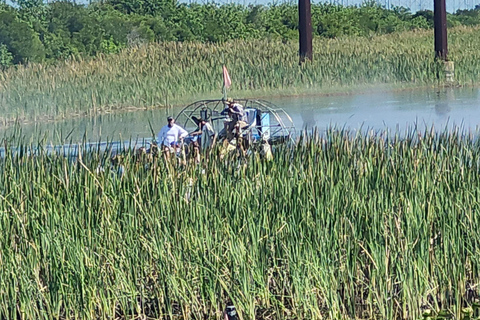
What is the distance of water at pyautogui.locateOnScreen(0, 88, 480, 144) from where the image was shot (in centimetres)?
1959

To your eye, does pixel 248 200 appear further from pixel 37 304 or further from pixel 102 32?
pixel 102 32

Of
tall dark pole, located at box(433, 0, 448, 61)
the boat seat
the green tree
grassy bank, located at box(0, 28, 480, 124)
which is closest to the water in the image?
grassy bank, located at box(0, 28, 480, 124)

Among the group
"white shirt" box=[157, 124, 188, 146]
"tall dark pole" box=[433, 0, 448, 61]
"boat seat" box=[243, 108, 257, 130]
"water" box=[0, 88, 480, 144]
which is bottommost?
"water" box=[0, 88, 480, 144]

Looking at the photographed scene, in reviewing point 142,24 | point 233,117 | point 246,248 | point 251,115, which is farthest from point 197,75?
point 246,248

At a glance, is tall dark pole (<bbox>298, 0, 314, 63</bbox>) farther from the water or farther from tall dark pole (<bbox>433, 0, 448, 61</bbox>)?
tall dark pole (<bbox>433, 0, 448, 61</bbox>)

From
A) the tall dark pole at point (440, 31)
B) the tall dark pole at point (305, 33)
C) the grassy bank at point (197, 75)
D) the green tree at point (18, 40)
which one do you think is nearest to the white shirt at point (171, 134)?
the grassy bank at point (197, 75)

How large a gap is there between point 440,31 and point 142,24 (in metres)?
17.2

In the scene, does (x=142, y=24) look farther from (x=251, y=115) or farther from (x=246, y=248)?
(x=246, y=248)

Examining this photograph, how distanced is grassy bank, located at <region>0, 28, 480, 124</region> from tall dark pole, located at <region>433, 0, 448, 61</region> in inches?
17.6

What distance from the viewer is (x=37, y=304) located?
7.60 meters

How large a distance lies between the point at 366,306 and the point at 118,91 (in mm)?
19058

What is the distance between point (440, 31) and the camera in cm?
2870

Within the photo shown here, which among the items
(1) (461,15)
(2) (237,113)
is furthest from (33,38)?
(1) (461,15)

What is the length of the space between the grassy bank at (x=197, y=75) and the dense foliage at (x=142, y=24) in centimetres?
569
